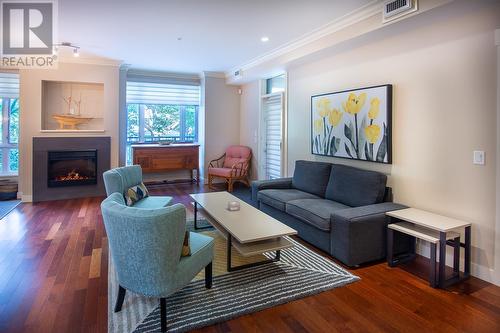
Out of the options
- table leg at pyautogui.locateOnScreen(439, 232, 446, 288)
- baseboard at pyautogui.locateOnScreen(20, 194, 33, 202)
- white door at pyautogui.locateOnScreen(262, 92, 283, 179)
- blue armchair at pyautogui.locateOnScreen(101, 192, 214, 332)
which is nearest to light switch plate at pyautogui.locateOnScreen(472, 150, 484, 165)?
table leg at pyautogui.locateOnScreen(439, 232, 446, 288)

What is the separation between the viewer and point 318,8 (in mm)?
3363

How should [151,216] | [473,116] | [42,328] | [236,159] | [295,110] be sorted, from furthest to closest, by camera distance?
[236,159] → [295,110] → [473,116] → [42,328] → [151,216]

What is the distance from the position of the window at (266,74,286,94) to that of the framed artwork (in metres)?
1.29

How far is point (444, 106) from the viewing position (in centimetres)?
302

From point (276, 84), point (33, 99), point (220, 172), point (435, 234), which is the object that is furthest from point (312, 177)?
point (33, 99)

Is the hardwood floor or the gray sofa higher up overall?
the gray sofa

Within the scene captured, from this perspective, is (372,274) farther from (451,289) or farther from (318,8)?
(318,8)

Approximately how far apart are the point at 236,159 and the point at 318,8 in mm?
4307

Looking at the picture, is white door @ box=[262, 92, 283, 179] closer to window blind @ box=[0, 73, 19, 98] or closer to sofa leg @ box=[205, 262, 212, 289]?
sofa leg @ box=[205, 262, 212, 289]

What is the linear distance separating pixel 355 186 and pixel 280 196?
980 mm

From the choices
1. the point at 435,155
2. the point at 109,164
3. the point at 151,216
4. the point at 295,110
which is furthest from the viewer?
the point at 109,164

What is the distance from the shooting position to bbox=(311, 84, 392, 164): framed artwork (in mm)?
3615

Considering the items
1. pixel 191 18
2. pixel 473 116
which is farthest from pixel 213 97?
pixel 473 116

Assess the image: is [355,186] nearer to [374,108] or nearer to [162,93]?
[374,108]
